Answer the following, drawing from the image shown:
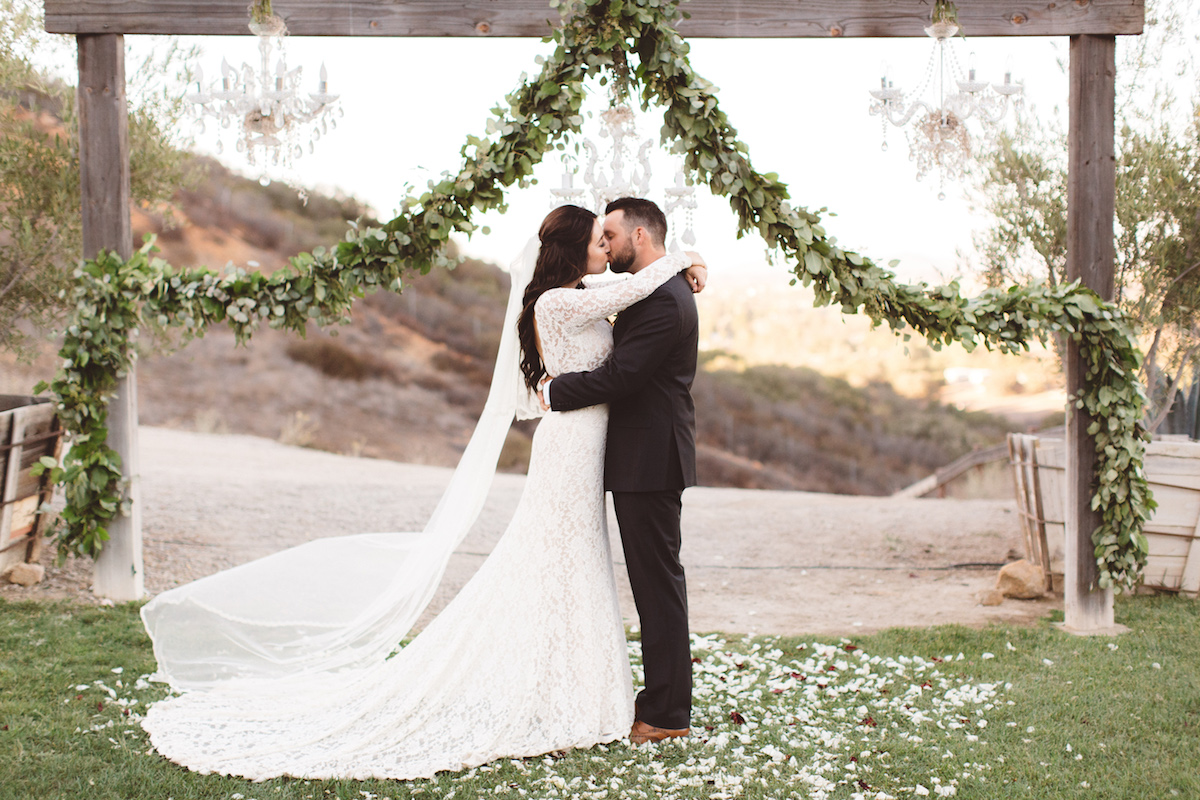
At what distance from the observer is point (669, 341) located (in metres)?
3.11

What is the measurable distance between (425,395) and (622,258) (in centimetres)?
1758

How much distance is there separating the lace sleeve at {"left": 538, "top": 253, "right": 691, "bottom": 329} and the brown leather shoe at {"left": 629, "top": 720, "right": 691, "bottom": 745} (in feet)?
5.04

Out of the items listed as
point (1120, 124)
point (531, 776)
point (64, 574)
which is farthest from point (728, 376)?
point (531, 776)

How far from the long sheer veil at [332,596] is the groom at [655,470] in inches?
15.7

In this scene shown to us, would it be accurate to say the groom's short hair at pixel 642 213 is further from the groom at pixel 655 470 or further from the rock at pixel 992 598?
the rock at pixel 992 598

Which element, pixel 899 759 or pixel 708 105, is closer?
pixel 899 759

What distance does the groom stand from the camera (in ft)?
10.4

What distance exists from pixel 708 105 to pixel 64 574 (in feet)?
15.2

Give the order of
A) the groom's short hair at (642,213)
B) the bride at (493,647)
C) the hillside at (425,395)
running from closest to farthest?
the bride at (493,647) → the groom's short hair at (642,213) → the hillside at (425,395)

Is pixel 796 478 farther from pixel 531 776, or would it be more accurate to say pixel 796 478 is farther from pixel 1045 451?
pixel 531 776

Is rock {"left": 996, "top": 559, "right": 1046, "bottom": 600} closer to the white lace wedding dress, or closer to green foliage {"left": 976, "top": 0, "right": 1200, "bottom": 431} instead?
green foliage {"left": 976, "top": 0, "right": 1200, "bottom": 431}

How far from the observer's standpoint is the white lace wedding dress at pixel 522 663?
307 centimetres

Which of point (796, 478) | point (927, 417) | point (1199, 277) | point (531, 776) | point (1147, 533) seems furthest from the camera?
point (927, 417)

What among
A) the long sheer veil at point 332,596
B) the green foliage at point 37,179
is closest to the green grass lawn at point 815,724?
the long sheer veil at point 332,596
